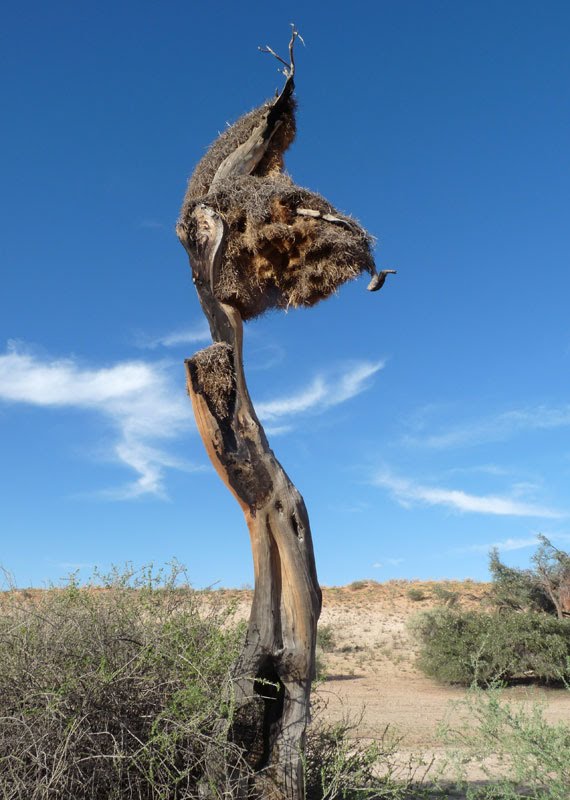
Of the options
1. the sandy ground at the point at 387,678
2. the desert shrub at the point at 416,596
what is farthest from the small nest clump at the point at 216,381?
the desert shrub at the point at 416,596

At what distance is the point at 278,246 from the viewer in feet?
21.0

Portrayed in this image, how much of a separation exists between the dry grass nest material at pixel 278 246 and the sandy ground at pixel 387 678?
3.43 m

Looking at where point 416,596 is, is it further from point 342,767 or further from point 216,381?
point 216,381

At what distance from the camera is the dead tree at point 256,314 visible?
210 inches

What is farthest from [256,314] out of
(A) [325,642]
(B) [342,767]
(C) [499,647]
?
(A) [325,642]

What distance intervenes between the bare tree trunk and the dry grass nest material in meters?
0.55

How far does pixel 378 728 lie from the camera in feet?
35.5

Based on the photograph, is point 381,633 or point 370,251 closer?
point 370,251

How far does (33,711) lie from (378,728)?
7.35 meters

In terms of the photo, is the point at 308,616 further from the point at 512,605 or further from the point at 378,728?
the point at 512,605

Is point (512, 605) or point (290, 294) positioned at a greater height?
point (290, 294)

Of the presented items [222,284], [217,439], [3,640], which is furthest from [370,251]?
[3,640]

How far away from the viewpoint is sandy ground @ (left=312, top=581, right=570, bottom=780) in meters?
10.7

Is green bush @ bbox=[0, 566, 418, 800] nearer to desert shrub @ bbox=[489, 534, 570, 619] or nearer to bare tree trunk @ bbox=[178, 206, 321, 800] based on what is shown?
bare tree trunk @ bbox=[178, 206, 321, 800]
